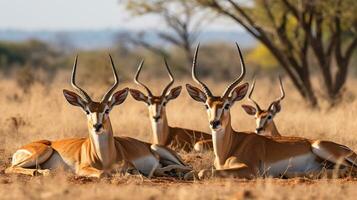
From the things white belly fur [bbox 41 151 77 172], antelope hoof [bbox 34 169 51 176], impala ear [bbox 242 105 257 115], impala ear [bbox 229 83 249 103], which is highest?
impala ear [bbox 229 83 249 103]

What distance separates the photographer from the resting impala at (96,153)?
10.4m

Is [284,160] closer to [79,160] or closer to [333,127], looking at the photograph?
[79,160]

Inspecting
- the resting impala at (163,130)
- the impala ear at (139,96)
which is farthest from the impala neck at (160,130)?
the impala ear at (139,96)

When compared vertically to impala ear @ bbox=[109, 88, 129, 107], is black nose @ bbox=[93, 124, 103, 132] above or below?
below

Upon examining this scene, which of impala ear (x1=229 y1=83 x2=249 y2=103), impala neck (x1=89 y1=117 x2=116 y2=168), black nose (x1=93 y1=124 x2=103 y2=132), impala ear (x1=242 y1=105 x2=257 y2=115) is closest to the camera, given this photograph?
black nose (x1=93 y1=124 x2=103 y2=132)

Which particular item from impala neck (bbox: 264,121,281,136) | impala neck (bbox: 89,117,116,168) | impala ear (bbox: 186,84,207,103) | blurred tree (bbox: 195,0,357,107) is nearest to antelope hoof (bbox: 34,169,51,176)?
impala neck (bbox: 89,117,116,168)

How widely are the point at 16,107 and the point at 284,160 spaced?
7.68 metres

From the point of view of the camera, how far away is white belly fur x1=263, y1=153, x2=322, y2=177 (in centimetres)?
1094

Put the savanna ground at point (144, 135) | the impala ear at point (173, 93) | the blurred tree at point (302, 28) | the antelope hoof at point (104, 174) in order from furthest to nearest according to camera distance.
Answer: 1. the blurred tree at point (302, 28)
2. the impala ear at point (173, 93)
3. the antelope hoof at point (104, 174)
4. the savanna ground at point (144, 135)

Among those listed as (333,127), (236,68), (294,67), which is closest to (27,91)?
(294,67)

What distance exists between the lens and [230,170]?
1041 cm

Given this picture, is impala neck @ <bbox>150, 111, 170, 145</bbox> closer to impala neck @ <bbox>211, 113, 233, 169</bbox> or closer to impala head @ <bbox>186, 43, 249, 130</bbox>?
impala head @ <bbox>186, 43, 249, 130</bbox>

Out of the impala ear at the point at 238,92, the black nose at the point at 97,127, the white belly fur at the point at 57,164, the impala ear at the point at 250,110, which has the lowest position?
the white belly fur at the point at 57,164

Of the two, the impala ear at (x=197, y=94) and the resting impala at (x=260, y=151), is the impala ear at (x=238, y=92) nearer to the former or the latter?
the resting impala at (x=260, y=151)
